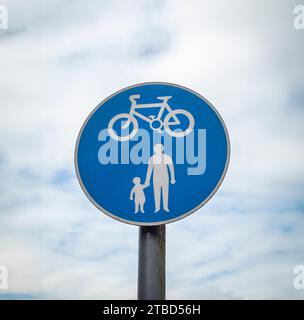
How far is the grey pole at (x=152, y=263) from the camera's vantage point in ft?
7.34

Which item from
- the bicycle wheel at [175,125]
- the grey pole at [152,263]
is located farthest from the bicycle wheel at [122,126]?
the grey pole at [152,263]

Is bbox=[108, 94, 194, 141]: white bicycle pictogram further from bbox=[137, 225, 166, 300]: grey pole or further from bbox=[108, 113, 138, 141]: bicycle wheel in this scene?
bbox=[137, 225, 166, 300]: grey pole

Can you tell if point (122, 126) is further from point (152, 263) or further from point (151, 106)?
point (152, 263)

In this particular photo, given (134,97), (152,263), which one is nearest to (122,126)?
(134,97)

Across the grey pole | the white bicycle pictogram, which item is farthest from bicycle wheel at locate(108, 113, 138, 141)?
the grey pole

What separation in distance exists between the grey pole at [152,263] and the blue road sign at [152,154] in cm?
12

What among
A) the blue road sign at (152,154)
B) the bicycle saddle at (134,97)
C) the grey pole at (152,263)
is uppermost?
the bicycle saddle at (134,97)

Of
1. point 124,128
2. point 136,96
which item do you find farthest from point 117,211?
point 136,96

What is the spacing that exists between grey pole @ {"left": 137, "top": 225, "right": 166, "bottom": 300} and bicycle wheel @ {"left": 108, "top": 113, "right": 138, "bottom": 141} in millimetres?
386

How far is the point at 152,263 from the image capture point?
2279mm

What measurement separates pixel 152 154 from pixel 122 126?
17 centimetres

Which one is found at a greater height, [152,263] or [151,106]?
[151,106]

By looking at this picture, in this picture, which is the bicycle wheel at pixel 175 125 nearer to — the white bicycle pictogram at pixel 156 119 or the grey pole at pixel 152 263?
the white bicycle pictogram at pixel 156 119
